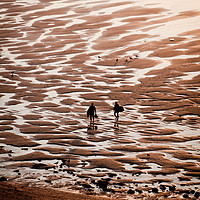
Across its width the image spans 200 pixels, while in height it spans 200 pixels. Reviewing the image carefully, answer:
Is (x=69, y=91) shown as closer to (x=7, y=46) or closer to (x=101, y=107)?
(x=101, y=107)

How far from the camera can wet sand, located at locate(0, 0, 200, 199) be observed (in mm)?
10305

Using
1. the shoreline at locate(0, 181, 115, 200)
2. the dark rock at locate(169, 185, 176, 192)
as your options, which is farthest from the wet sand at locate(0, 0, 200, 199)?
the shoreline at locate(0, 181, 115, 200)

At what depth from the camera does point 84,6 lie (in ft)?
116

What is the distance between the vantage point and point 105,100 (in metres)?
16.8

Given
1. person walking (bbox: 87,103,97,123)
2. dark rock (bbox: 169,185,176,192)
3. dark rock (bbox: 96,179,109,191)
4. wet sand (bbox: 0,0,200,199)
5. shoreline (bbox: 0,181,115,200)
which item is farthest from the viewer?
person walking (bbox: 87,103,97,123)

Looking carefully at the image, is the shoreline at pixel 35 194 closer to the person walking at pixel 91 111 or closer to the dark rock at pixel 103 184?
the dark rock at pixel 103 184

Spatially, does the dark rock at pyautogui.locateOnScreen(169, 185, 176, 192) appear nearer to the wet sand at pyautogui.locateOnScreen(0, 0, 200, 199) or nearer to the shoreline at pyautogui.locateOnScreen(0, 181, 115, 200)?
the wet sand at pyautogui.locateOnScreen(0, 0, 200, 199)

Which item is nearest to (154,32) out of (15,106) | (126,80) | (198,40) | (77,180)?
(198,40)

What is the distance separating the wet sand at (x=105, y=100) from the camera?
406 inches

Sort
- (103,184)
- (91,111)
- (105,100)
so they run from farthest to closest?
(105,100) → (91,111) → (103,184)

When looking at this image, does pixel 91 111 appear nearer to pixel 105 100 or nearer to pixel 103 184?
pixel 105 100

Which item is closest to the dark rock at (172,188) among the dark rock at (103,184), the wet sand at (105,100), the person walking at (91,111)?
the wet sand at (105,100)

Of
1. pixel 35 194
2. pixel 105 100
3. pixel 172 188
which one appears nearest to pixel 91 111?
pixel 105 100

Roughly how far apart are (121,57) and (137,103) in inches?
269
